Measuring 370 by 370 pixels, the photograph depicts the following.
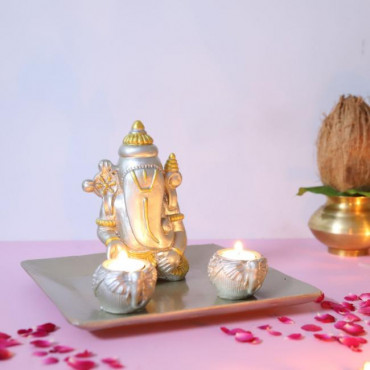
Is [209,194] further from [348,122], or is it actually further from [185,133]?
[348,122]

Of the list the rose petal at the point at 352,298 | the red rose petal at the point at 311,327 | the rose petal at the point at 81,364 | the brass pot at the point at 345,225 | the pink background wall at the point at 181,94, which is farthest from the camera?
the pink background wall at the point at 181,94

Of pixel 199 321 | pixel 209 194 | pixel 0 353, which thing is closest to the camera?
pixel 0 353

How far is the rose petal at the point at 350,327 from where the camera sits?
2.14ft

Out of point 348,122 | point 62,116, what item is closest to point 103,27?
point 62,116

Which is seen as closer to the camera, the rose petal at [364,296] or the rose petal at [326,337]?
the rose petal at [326,337]

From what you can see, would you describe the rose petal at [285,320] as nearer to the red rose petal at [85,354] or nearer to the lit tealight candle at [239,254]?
the lit tealight candle at [239,254]

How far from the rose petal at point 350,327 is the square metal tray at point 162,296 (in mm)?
57

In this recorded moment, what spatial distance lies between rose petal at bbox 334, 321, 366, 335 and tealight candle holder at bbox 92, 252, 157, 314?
0.68ft

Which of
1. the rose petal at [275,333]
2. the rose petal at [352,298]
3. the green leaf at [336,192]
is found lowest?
the rose petal at [352,298]

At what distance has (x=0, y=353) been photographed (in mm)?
583

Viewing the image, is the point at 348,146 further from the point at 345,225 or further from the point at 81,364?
the point at 81,364

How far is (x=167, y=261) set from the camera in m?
0.79

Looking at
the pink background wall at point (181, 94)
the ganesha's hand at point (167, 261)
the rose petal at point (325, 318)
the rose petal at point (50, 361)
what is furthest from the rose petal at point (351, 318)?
the pink background wall at point (181, 94)

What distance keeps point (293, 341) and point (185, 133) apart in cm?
63
